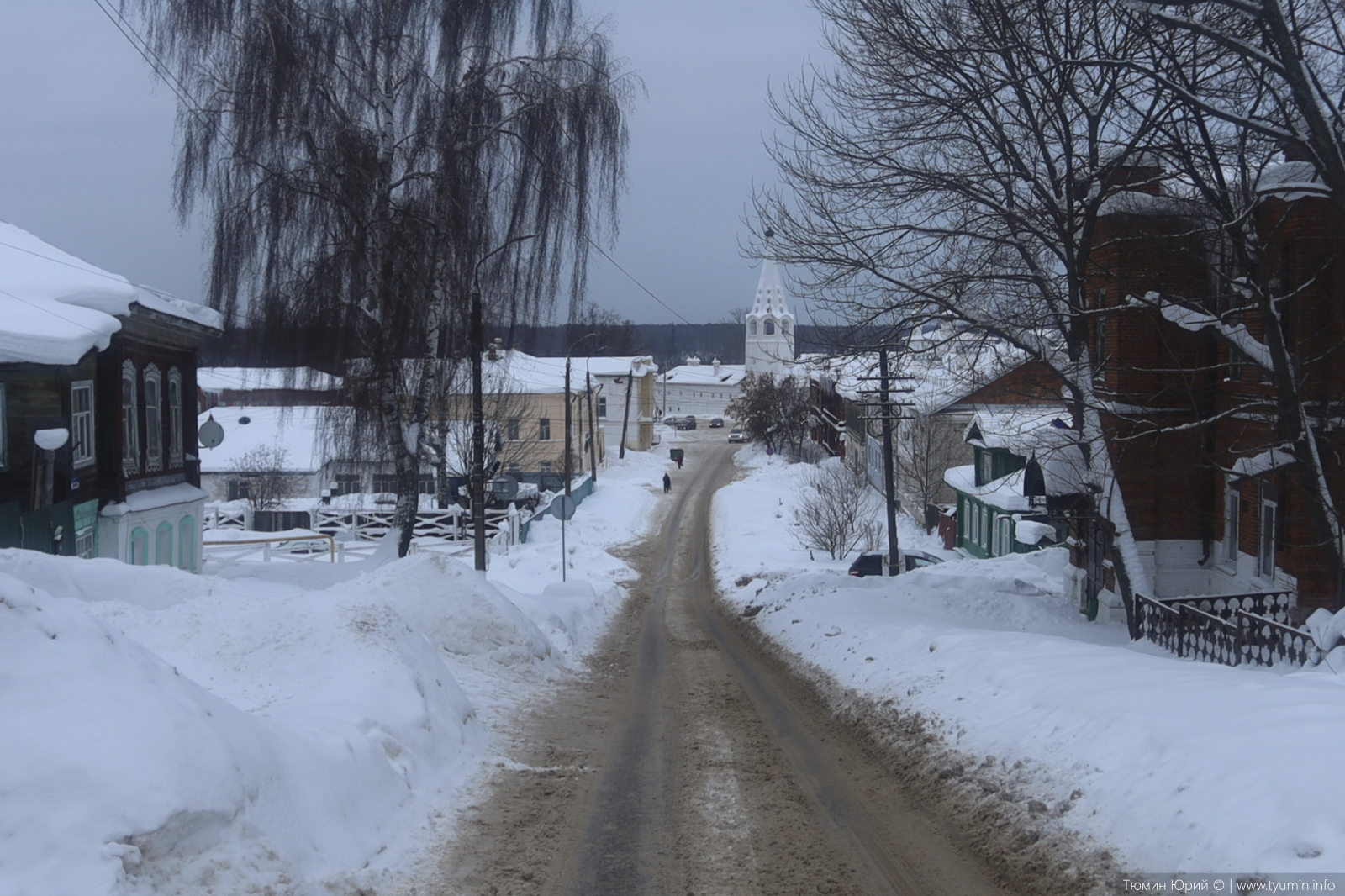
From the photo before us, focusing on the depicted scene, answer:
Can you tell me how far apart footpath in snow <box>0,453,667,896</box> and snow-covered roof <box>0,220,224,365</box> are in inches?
196

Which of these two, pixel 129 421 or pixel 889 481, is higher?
pixel 129 421

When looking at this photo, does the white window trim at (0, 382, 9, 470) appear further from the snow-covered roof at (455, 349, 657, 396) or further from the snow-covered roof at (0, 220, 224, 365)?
the snow-covered roof at (455, 349, 657, 396)

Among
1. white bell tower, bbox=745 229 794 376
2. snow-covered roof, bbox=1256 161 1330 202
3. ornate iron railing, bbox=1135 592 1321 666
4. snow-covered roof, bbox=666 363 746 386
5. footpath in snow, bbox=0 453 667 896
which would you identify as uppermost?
white bell tower, bbox=745 229 794 376

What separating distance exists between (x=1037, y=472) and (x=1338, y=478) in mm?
7206

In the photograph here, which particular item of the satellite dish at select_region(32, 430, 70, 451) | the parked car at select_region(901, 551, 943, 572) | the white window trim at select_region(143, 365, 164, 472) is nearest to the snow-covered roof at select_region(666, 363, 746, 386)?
the parked car at select_region(901, 551, 943, 572)

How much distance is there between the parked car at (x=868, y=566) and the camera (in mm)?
27688

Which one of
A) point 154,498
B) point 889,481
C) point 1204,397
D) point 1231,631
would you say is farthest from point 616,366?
point 1231,631

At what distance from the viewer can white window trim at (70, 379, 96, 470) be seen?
54.6 feet

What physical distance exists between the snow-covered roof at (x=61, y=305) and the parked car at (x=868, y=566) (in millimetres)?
17557

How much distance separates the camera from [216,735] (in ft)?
17.1

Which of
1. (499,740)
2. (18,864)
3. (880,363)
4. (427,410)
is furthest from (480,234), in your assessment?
(18,864)

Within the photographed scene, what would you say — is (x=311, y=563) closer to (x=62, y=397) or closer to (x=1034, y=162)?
(x=62, y=397)

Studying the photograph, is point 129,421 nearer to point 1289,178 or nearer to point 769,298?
point 1289,178

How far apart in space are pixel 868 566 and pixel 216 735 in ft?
79.0
